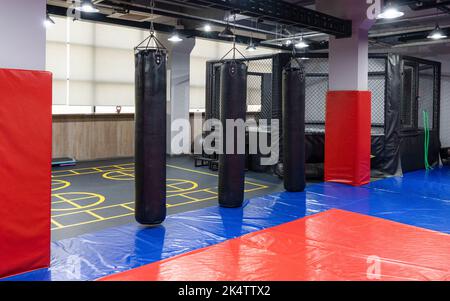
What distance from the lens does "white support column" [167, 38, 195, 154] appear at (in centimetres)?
1162

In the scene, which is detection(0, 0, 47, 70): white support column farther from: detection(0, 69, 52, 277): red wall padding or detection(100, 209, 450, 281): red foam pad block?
detection(100, 209, 450, 281): red foam pad block

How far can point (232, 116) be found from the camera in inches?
241

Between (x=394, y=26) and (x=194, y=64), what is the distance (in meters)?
5.91

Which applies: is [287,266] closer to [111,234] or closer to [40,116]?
[111,234]

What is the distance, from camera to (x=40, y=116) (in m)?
3.78

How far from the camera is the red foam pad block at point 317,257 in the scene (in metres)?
3.60

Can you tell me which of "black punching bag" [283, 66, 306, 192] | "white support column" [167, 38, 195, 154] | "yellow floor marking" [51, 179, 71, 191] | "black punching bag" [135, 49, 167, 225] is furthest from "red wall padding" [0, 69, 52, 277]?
"white support column" [167, 38, 195, 154]

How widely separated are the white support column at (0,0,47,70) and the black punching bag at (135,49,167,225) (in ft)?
4.34

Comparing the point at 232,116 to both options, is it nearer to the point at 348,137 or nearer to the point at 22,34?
the point at 348,137

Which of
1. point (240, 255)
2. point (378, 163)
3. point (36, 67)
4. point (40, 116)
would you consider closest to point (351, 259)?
point (240, 255)

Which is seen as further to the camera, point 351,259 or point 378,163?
point 378,163

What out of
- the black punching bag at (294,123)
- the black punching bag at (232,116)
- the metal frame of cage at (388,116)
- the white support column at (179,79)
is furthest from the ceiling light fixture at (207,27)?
the black punching bag at (232,116)

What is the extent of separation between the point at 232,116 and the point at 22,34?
Answer: 10.2 ft

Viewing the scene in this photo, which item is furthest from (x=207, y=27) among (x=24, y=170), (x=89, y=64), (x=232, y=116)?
(x=24, y=170)
